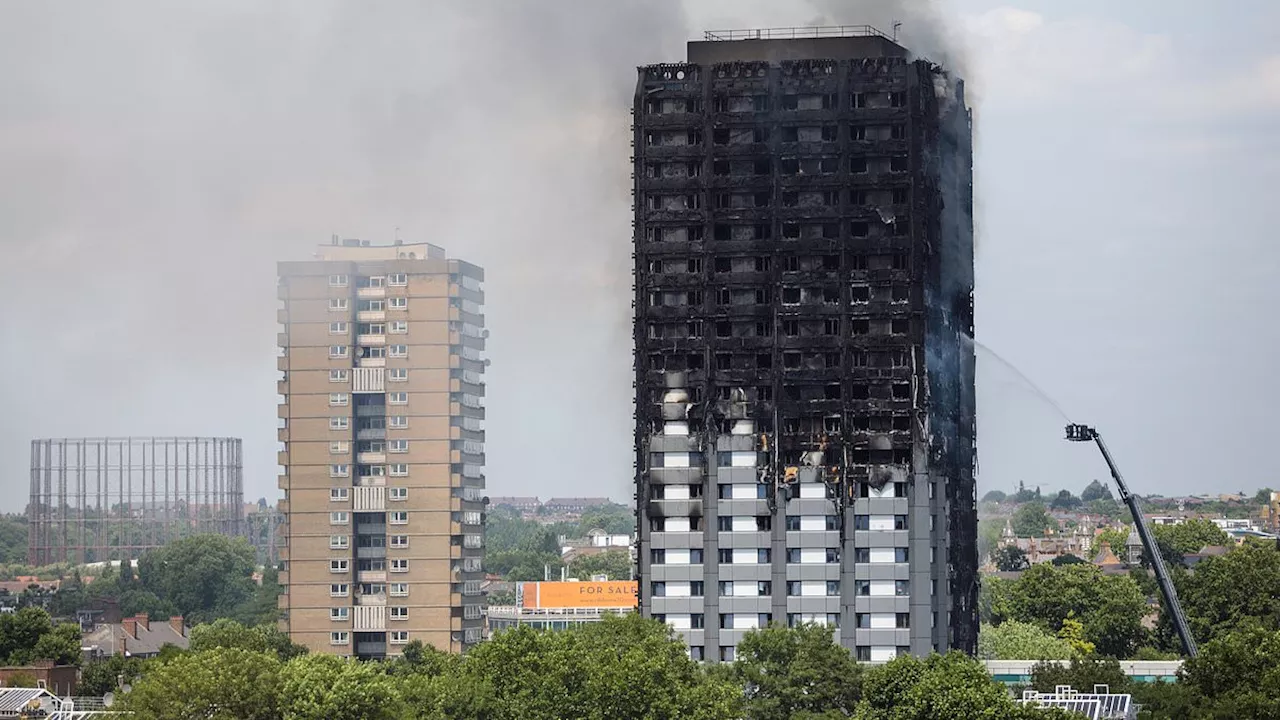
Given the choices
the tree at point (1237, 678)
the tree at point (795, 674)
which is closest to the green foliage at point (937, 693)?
the tree at point (795, 674)

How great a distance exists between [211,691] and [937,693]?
5006 centimetres

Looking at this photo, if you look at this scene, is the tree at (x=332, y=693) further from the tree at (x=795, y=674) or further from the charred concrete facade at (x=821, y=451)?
Result: the charred concrete facade at (x=821, y=451)

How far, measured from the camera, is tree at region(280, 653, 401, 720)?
160 metres

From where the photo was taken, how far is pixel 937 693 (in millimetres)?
153375

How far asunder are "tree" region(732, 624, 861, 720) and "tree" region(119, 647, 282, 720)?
128ft

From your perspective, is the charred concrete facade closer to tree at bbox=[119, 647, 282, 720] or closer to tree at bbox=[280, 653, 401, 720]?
tree at bbox=[280, 653, 401, 720]

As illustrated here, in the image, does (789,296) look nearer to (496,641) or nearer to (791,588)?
(791,588)

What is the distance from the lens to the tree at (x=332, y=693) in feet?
523

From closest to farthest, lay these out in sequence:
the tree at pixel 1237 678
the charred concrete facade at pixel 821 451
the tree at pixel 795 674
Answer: the tree at pixel 1237 678 < the tree at pixel 795 674 < the charred concrete facade at pixel 821 451

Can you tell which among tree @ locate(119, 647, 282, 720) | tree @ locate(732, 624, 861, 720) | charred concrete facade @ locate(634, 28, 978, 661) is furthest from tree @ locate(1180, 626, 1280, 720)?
tree @ locate(119, 647, 282, 720)

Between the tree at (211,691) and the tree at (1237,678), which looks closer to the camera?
the tree at (1237,678)

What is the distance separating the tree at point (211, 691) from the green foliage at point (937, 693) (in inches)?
1670

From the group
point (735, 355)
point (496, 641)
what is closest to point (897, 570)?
point (735, 355)

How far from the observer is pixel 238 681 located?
523 feet
